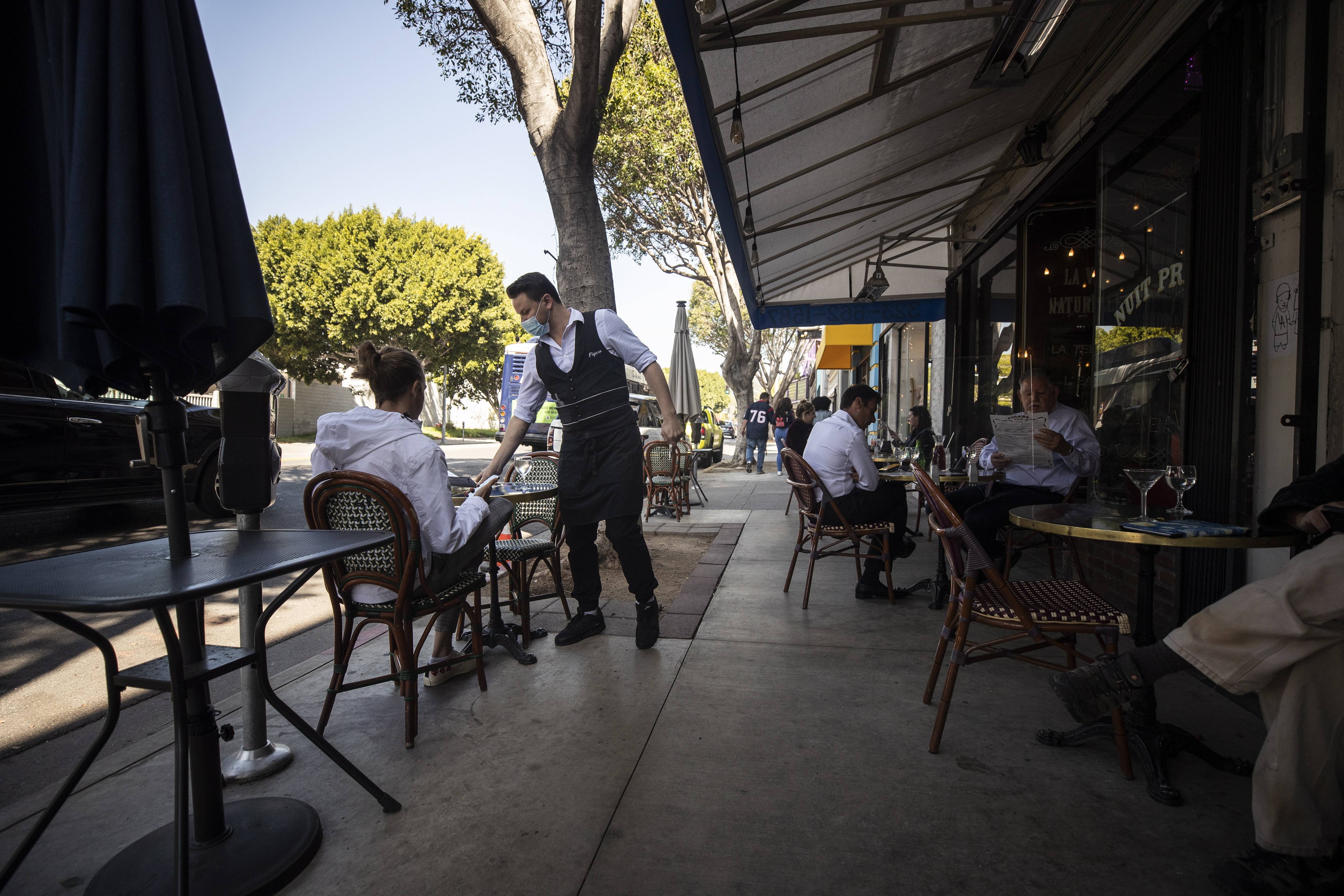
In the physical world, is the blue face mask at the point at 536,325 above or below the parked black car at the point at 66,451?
above

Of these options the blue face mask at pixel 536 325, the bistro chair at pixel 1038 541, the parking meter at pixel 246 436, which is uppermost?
the blue face mask at pixel 536 325

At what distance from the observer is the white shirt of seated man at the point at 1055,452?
13.5 ft

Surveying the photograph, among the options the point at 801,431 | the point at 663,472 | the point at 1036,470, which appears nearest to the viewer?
the point at 1036,470

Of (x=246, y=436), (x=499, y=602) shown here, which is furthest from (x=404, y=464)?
(x=499, y=602)

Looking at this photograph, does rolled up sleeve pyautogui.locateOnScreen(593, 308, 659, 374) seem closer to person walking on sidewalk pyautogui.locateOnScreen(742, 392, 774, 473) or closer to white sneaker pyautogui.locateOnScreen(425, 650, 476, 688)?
white sneaker pyautogui.locateOnScreen(425, 650, 476, 688)

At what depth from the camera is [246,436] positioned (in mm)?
2256

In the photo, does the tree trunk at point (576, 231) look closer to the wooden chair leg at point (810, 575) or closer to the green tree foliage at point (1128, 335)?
the wooden chair leg at point (810, 575)

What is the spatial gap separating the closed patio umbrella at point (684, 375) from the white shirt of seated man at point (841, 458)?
871cm

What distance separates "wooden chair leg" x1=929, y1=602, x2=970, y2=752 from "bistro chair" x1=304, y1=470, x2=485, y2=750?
1837 millimetres

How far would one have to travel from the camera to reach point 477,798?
2129 mm

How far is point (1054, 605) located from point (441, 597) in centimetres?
225

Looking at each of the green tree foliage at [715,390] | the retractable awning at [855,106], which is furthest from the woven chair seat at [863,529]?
the green tree foliage at [715,390]

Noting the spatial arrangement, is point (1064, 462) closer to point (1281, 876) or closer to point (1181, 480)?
point (1181, 480)

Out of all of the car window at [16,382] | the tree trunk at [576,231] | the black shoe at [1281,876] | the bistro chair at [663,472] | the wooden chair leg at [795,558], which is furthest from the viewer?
the bistro chair at [663,472]
